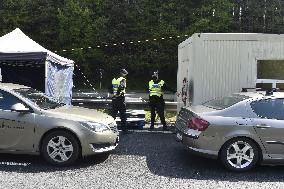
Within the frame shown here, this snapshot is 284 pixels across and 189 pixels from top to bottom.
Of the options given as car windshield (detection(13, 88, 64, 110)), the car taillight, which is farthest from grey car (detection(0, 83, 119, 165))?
the car taillight

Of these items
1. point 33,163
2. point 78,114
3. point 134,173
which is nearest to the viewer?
point 134,173

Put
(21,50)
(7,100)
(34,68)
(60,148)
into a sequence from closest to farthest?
1. (60,148)
2. (7,100)
3. (21,50)
4. (34,68)

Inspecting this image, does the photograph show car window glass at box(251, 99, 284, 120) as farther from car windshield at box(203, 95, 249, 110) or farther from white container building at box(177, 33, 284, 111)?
white container building at box(177, 33, 284, 111)

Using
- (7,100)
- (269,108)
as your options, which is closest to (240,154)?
(269,108)

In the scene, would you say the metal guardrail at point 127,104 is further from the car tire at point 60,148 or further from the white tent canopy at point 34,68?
the car tire at point 60,148

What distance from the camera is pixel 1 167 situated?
22.9 ft

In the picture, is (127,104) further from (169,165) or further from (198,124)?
(198,124)

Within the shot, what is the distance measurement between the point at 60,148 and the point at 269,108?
3.61 meters

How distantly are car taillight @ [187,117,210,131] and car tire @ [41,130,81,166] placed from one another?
1.94m

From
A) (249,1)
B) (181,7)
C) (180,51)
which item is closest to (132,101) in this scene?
(180,51)

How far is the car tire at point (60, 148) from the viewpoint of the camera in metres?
7.13

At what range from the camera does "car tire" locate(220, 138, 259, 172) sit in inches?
275

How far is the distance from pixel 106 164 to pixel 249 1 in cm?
3807

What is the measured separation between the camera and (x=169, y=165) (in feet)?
24.4
